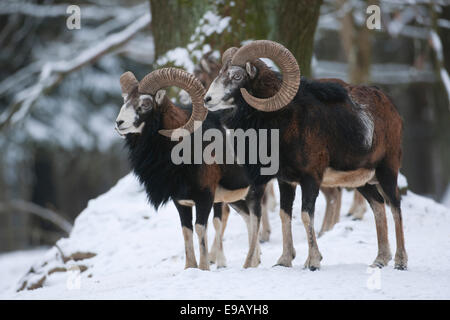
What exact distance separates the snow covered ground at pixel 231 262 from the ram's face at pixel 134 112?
173cm

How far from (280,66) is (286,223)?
172cm

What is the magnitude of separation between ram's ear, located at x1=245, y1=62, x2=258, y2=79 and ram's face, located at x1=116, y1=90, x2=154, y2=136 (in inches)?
46.9

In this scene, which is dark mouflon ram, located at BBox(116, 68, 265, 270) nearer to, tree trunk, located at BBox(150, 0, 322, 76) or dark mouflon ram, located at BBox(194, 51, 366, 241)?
dark mouflon ram, located at BBox(194, 51, 366, 241)

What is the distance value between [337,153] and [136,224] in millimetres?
5175

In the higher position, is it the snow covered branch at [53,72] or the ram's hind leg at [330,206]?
the snow covered branch at [53,72]

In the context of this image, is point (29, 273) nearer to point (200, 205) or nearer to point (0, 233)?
point (200, 205)

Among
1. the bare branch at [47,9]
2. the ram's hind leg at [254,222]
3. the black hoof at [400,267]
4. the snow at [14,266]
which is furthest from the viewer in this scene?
the bare branch at [47,9]

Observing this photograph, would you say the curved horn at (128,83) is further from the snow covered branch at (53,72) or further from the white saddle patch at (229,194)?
the snow covered branch at (53,72)

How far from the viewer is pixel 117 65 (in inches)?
946

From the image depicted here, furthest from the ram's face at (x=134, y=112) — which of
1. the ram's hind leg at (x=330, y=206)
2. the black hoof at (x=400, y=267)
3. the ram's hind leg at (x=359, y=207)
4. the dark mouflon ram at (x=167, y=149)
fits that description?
the ram's hind leg at (x=359, y=207)

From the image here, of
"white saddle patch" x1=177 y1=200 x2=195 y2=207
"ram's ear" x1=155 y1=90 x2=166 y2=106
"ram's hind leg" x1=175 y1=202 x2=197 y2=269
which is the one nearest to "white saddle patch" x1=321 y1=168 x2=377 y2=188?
"white saddle patch" x1=177 y1=200 x2=195 y2=207

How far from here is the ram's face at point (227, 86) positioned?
7070mm
